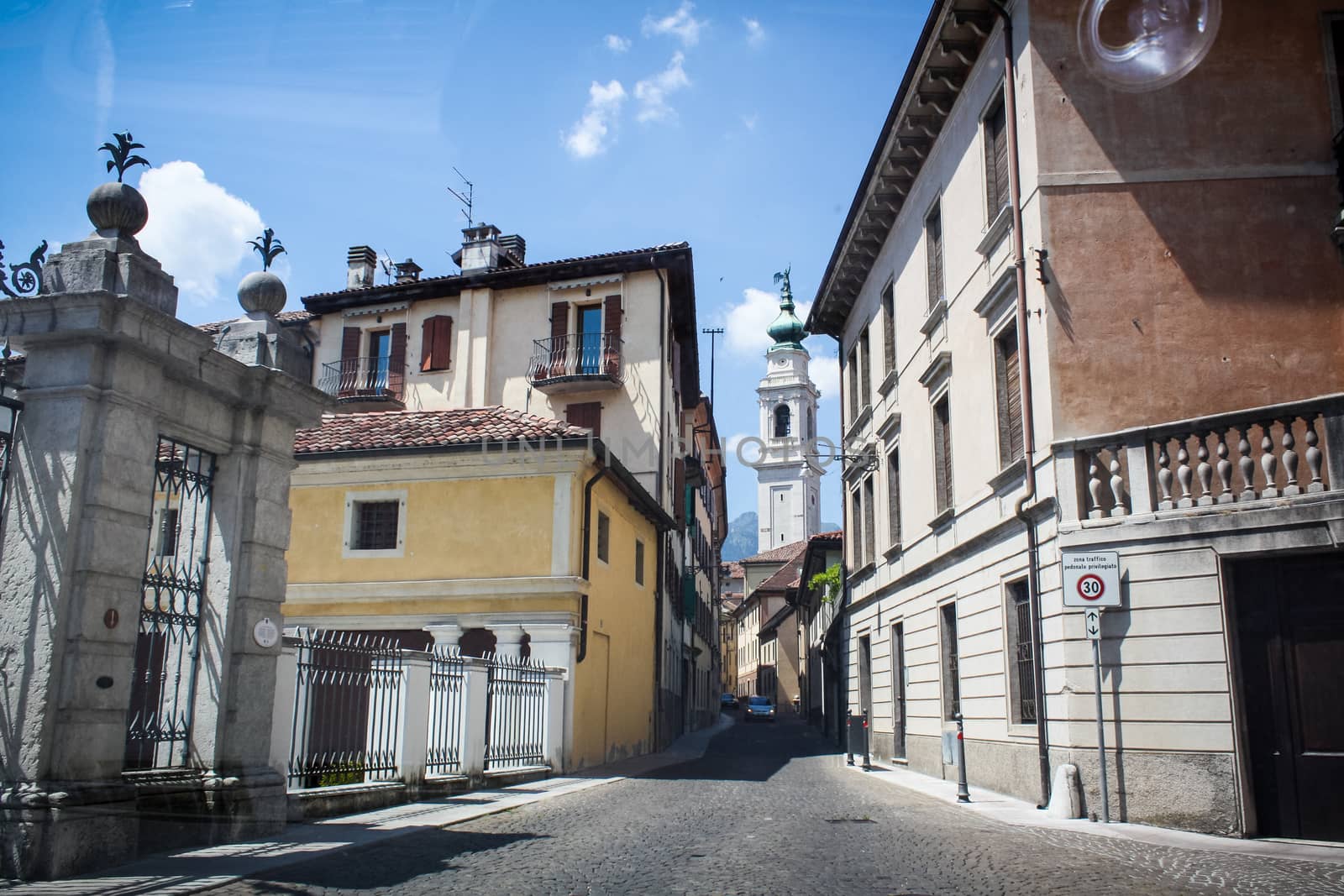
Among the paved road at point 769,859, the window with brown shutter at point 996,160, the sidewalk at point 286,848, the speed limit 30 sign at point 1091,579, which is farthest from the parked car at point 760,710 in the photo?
the speed limit 30 sign at point 1091,579

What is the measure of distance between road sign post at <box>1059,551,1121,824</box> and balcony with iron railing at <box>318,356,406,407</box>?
72.7 ft

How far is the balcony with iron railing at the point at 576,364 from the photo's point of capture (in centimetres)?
2720

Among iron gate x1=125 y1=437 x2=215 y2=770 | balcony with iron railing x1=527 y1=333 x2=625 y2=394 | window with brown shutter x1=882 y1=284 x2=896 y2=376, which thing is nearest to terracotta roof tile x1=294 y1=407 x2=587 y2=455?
balcony with iron railing x1=527 y1=333 x2=625 y2=394

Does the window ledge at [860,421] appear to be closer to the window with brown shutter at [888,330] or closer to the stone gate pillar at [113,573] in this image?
the window with brown shutter at [888,330]

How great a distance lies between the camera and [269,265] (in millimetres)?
9414

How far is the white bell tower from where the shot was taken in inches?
3278

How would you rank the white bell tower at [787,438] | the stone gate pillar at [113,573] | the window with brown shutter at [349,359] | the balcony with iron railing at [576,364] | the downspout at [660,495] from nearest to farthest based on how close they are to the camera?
the stone gate pillar at [113,573], the downspout at [660,495], the balcony with iron railing at [576,364], the window with brown shutter at [349,359], the white bell tower at [787,438]

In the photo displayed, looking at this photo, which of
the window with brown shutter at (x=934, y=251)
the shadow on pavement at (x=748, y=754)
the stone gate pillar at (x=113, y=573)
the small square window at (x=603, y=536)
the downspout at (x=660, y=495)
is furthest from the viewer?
the downspout at (x=660, y=495)

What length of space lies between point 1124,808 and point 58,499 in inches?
387

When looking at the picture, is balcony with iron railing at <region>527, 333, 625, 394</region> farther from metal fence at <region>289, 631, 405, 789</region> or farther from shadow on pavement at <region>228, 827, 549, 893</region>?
shadow on pavement at <region>228, 827, 549, 893</region>

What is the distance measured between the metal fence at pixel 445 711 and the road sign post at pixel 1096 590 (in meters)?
7.30

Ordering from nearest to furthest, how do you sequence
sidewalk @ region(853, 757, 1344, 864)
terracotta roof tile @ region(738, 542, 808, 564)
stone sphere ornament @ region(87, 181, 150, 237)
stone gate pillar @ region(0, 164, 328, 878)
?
stone gate pillar @ region(0, 164, 328, 878) → stone sphere ornament @ region(87, 181, 150, 237) → sidewalk @ region(853, 757, 1344, 864) → terracotta roof tile @ region(738, 542, 808, 564)

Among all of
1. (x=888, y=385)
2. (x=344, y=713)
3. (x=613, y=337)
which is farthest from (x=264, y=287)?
(x=613, y=337)

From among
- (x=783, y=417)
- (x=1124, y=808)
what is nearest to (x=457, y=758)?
(x=1124, y=808)
